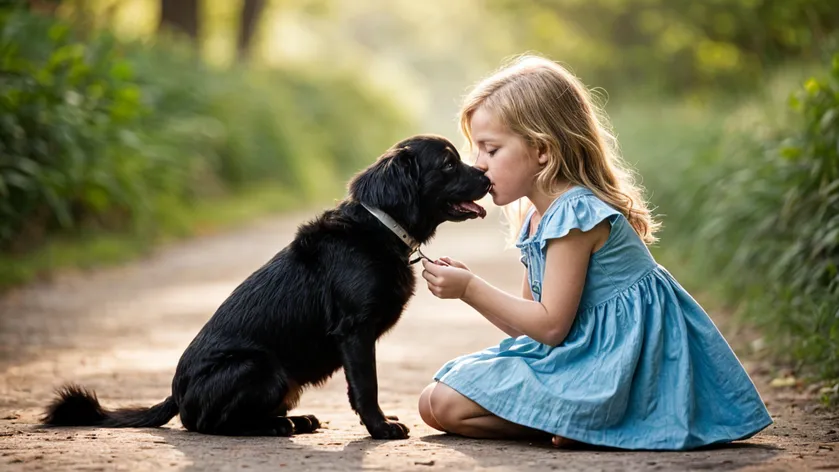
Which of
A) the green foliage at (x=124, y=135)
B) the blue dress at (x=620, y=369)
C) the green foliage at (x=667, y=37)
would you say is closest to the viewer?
the blue dress at (x=620, y=369)

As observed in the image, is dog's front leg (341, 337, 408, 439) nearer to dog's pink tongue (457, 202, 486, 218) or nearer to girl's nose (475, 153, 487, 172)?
dog's pink tongue (457, 202, 486, 218)

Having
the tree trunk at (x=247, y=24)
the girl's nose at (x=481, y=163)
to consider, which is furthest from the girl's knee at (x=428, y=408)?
the tree trunk at (x=247, y=24)

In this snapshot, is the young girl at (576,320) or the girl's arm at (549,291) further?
the girl's arm at (549,291)

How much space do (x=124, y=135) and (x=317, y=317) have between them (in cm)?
666

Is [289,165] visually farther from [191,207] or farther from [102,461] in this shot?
[102,461]

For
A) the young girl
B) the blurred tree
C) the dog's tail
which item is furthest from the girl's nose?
the blurred tree

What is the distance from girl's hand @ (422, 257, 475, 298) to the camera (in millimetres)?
3555

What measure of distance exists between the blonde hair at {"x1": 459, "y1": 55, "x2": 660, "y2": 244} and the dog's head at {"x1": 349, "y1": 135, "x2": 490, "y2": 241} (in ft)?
0.78

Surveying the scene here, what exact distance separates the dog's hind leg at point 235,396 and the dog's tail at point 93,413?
7.4 inches

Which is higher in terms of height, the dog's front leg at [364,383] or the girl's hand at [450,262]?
the girl's hand at [450,262]

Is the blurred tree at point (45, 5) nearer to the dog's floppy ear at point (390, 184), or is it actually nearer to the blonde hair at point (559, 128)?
the dog's floppy ear at point (390, 184)

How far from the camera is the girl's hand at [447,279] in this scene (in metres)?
3.55

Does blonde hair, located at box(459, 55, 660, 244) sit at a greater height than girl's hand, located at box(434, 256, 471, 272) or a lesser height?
greater

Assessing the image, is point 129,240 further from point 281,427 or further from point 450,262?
point 450,262
